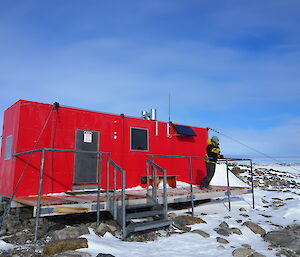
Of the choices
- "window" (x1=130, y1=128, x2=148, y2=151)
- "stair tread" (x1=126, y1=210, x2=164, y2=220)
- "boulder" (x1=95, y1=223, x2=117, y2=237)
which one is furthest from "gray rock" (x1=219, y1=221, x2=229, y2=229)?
"window" (x1=130, y1=128, x2=148, y2=151)

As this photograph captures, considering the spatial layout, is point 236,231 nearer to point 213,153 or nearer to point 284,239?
point 284,239

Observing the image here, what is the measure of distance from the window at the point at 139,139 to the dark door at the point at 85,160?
59.3 inches

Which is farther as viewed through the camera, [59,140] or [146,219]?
[59,140]

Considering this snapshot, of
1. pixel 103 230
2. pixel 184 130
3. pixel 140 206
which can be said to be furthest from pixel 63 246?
pixel 184 130

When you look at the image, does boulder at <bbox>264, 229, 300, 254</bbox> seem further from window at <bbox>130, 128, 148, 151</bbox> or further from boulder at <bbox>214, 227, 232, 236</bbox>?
window at <bbox>130, 128, 148, 151</bbox>

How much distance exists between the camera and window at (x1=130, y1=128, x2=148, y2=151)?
934 centimetres

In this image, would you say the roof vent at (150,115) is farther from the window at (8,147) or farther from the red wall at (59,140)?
the window at (8,147)

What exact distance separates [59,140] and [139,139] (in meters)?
2.96

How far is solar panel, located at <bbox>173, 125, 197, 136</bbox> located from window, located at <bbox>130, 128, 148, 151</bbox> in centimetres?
148

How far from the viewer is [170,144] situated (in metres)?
10.4

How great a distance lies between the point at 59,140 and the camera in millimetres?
7711

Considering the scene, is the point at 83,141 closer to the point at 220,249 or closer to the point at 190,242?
the point at 190,242

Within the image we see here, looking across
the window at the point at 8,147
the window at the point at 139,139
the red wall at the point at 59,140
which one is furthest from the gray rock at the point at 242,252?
the window at the point at 8,147

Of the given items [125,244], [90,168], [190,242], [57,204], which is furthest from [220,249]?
[90,168]
